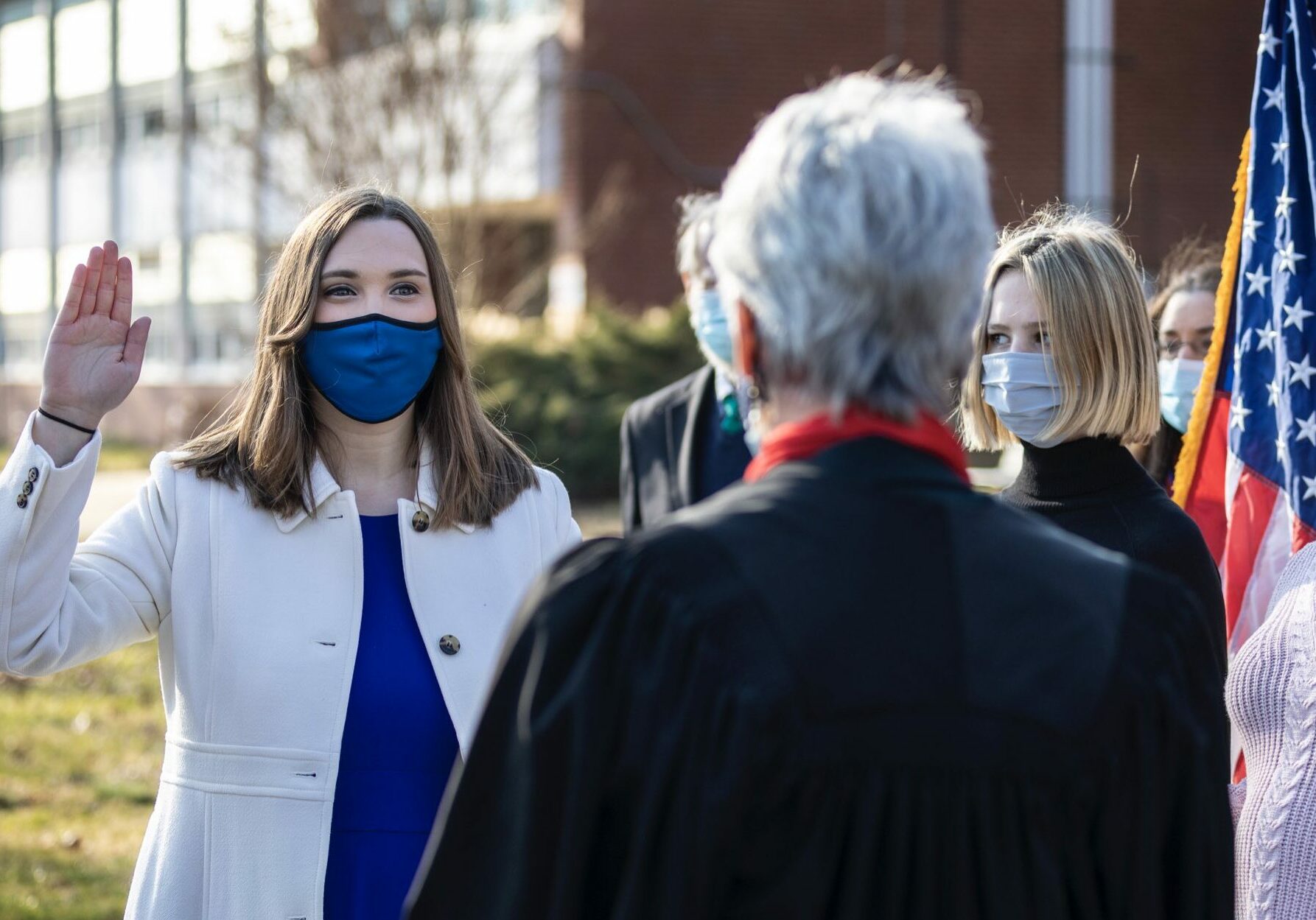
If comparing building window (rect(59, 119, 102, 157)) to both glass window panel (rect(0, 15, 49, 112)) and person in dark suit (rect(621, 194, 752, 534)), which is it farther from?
person in dark suit (rect(621, 194, 752, 534))

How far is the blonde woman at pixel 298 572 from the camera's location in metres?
2.67

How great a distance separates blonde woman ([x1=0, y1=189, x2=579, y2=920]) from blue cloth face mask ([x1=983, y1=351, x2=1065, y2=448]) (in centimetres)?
102

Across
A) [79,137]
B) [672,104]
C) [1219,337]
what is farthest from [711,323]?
[79,137]

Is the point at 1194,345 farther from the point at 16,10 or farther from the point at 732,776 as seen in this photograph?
the point at 16,10

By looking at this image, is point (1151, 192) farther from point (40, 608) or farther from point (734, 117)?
point (40, 608)

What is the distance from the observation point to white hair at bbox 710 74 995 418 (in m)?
1.58

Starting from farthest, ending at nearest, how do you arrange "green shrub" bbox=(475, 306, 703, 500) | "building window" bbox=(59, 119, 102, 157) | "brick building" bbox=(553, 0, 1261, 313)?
"building window" bbox=(59, 119, 102, 157) → "brick building" bbox=(553, 0, 1261, 313) → "green shrub" bbox=(475, 306, 703, 500)

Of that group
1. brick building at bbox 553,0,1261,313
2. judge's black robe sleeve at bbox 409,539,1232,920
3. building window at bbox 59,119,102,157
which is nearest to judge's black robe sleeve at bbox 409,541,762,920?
judge's black robe sleeve at bbox 409,539,1232,920

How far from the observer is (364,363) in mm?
2986

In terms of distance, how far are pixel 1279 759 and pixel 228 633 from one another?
1.91m

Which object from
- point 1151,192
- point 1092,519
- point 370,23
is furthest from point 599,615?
point 1151,192

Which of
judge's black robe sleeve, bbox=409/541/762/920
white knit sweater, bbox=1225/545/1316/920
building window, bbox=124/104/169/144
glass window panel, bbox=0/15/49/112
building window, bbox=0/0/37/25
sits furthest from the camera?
building window, bbox=0/0/37/25

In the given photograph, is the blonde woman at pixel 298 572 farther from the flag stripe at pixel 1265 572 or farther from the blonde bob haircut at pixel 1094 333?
the flag stripe at pixel 1265 572

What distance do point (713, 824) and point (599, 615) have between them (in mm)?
248
